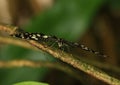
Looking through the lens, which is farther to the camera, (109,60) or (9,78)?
(109,60)

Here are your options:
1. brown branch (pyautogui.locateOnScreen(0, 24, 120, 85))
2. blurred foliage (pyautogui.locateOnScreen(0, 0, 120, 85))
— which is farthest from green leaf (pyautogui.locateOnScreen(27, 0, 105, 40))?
brown branch (pyautogui.locateOnScreen(0, 24, 120, 85))

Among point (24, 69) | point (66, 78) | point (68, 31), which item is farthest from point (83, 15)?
point (66, 78)

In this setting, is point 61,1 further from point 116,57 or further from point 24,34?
point 24,34

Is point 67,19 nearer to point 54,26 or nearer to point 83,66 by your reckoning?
point 54,26

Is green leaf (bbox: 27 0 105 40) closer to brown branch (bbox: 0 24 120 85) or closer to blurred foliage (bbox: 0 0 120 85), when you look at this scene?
blurred foliage (bbox: 0 0 120 85)

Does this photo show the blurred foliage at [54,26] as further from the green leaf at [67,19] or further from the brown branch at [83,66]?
the brown branch at [83,66]

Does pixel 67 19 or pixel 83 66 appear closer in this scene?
pixel 83 66

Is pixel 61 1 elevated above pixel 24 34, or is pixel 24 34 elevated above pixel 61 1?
pixel 61 1

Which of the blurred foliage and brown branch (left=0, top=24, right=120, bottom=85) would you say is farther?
the blurred foliage

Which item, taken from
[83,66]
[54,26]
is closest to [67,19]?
[54,26]
